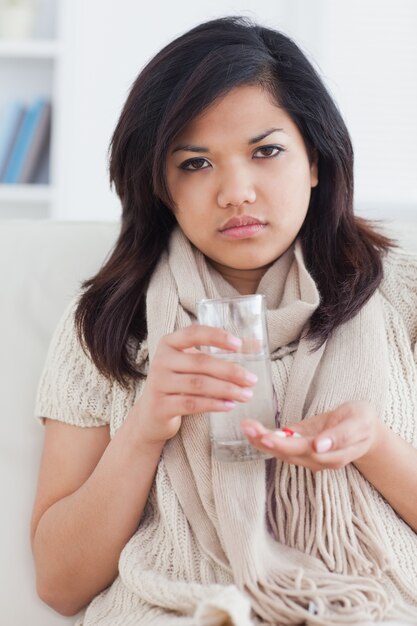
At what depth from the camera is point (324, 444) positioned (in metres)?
0.96

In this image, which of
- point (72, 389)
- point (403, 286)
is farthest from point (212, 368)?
point (403, 286)

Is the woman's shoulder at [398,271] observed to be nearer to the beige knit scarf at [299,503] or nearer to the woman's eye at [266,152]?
the beige knit scarf at [299,503]

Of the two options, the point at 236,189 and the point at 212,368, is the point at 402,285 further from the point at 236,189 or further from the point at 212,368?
the point at 212,368

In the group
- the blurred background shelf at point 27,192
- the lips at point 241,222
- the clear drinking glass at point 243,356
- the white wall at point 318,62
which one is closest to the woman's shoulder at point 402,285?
the lips at point 241,222

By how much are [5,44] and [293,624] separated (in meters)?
2.44

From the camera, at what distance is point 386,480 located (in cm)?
112

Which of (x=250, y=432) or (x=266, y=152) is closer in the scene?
(x=250, y=432)

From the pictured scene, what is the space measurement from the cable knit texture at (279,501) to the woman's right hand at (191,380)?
0.12 metres

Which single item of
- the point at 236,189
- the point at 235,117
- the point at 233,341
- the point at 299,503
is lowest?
the point at 299,503

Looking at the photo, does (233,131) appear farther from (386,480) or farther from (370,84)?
(370,84)

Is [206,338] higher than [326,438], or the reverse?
[206,338]

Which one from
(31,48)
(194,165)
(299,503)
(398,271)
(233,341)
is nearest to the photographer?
(233,341)

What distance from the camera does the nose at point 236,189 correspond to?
3.90 ft

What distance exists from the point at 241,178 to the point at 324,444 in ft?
1.34
